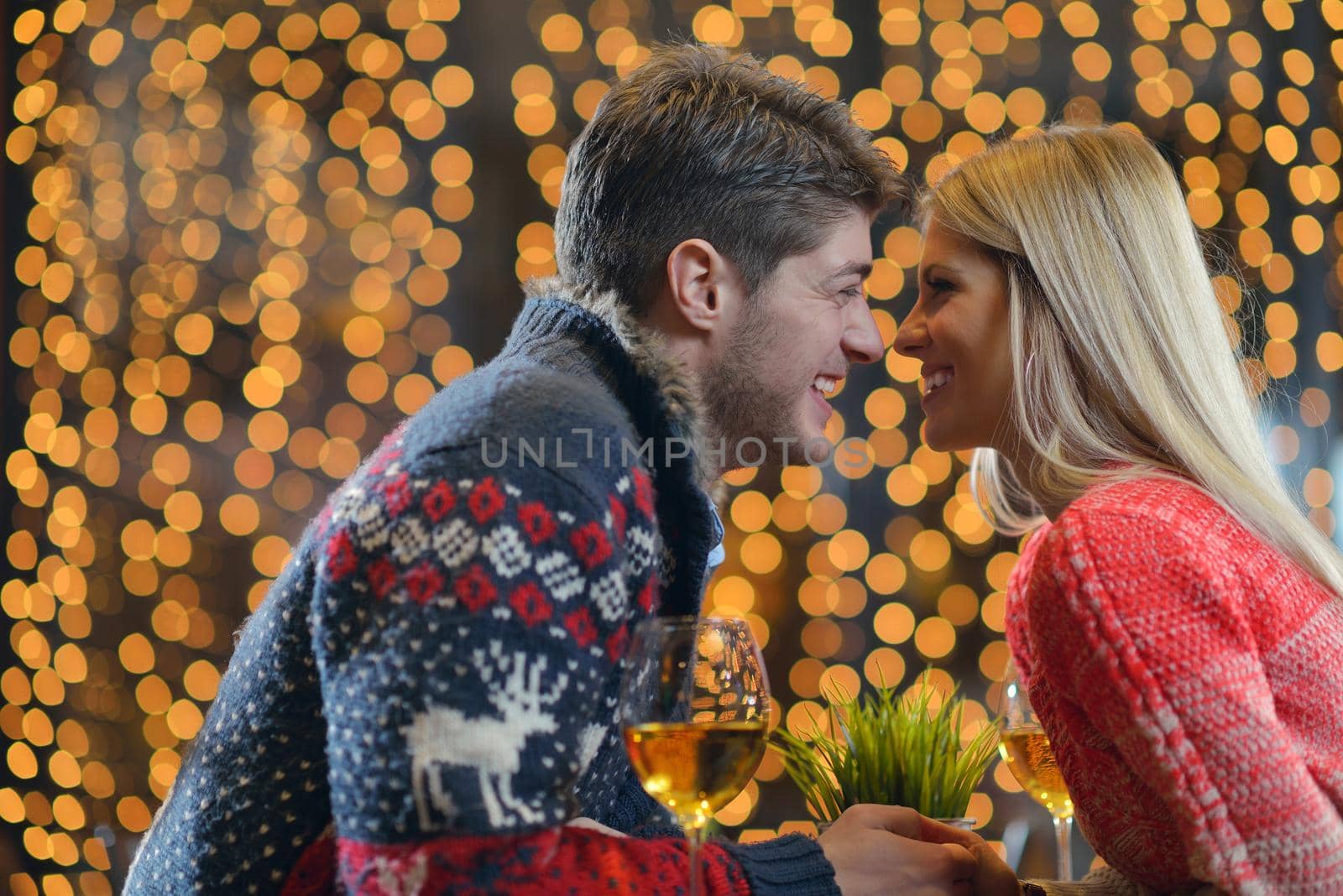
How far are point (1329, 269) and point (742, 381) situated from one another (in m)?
1.58

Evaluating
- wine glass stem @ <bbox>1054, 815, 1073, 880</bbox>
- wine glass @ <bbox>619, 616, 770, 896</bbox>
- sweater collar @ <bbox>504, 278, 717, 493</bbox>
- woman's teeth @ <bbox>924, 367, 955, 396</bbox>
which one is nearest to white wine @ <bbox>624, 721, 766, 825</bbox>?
wine glass @ <bbox>619, 616, 770, 896</bbox>

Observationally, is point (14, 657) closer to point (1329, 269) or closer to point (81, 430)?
point (81, 430)

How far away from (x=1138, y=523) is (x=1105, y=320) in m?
0.26

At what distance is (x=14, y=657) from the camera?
2156mm

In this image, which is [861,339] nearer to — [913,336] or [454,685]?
[913,336]

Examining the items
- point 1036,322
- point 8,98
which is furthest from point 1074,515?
point 8,98

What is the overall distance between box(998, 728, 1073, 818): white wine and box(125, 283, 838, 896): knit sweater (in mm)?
262

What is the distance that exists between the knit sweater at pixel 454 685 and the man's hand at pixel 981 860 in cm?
17

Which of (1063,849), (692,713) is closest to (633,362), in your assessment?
(692,713)

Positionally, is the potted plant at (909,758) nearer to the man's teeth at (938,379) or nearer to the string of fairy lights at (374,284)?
the man's teeth at (938,379)

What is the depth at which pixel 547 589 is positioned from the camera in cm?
73

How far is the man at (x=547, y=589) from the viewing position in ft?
2.28

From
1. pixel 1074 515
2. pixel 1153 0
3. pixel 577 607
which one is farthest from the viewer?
pixel 1153 0

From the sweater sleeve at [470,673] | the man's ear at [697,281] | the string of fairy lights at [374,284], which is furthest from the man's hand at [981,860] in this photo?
the string of fairy lights at [374,284]
